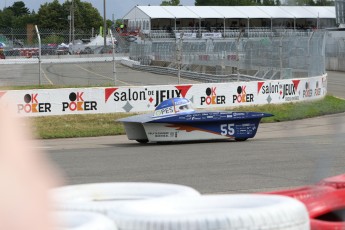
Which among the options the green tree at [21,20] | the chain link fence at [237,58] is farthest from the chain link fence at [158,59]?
the green tree at [21,20]

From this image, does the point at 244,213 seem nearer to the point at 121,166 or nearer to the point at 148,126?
the point at 121,166

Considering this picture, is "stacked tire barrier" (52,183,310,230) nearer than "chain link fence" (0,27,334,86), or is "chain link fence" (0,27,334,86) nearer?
"stacked tire barrier" (52,183,310,230)

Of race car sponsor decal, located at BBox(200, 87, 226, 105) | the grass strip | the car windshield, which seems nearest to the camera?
the car windshield

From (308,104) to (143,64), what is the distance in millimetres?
22783

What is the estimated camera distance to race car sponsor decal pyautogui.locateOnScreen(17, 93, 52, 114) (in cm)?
1886

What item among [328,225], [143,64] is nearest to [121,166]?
[328,225]

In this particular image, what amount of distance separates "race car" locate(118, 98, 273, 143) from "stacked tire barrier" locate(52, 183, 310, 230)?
1146cm


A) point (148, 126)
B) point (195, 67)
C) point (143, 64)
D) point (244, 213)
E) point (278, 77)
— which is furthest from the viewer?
point (143, 64)

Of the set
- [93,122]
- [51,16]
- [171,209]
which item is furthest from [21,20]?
[51,16]

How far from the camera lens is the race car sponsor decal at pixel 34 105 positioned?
61.9 feet

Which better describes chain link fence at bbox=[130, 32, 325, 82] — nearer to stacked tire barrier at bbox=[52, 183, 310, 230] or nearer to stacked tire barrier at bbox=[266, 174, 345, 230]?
stacked tire barrier at bbox=[266, 174, 345, 230]

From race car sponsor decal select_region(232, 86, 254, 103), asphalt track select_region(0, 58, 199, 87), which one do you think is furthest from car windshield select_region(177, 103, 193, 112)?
asphalt track select_region(0, 58, 199, 87)

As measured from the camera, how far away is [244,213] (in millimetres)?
3092

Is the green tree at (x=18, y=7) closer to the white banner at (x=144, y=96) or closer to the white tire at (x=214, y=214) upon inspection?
the white tire at (x=214, y=214)
